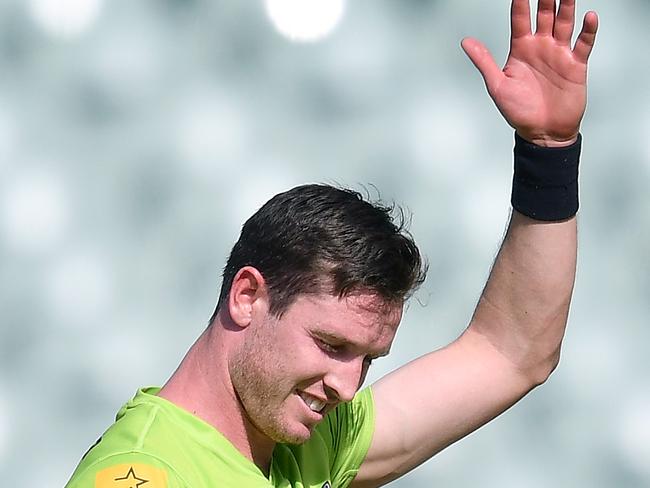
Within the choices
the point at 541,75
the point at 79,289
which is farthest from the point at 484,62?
the point at 79,289

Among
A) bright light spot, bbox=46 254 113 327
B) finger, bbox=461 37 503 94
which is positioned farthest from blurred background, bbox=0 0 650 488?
finger, bbox=461 37 503 94

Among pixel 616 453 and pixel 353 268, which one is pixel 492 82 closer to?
pixel 353 268

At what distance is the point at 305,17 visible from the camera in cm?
315

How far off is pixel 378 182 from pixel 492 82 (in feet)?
3.69

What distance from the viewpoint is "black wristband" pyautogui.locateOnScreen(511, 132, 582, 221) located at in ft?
6.79

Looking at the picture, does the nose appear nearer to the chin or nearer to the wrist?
the chin

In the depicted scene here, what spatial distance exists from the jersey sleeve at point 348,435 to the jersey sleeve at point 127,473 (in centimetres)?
40

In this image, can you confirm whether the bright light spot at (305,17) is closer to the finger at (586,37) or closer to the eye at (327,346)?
the finger at (586,37)

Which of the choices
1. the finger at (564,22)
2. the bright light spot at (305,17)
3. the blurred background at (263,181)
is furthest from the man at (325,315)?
the bright light spot at (305,17)

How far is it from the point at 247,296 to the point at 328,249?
127mm

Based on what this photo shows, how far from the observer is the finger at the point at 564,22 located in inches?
77.4

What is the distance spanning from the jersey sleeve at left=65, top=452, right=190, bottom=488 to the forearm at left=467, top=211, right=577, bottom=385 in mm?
672

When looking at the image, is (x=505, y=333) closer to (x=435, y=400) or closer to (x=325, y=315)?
(x=435, y=400)

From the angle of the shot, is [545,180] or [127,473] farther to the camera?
[545,180]
